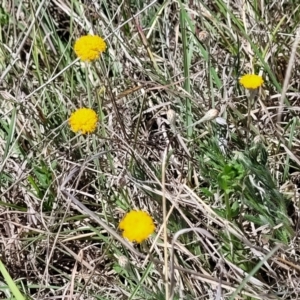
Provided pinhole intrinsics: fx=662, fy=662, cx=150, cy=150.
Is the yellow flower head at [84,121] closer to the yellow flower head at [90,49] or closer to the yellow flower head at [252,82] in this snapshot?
the yellow flower head at [90,49]

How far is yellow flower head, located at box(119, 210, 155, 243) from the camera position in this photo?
85 centimetres

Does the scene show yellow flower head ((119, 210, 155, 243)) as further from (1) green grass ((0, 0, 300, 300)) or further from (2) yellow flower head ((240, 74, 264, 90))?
(2) yellow flower head ((240, 74, 264, 90))

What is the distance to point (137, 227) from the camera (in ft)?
2.81

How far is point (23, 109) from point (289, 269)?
A: 657 millimetres

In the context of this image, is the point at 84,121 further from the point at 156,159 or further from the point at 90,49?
the point at 156,159

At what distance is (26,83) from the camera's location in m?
1.51

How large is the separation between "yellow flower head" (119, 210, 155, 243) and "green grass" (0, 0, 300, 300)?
0.40 feet

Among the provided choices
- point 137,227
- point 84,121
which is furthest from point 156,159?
point 137,227

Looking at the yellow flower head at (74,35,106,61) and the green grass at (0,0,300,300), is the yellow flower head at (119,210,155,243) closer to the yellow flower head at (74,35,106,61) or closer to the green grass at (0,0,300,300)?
the green grass at (0,0,300,300)

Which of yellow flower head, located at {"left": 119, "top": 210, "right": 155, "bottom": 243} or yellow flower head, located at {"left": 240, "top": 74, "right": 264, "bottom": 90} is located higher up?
yellow flower head, located at {"left": 240, "top": 74, "right": 264, "bottom": 90}

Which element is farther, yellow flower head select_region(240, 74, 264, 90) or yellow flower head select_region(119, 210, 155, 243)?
yellow flower head select_region(240, 74, 264, 90)

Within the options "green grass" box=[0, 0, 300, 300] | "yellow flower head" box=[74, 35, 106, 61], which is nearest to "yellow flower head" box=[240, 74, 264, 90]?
"green grass" box=[0, 0, 300, 300]

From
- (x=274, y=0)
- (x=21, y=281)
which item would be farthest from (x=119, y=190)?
(x=274, y=0)

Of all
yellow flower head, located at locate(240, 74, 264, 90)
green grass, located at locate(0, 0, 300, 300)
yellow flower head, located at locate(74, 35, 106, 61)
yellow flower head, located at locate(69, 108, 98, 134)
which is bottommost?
green grass, located at locate(0, 0, 300, 300)
